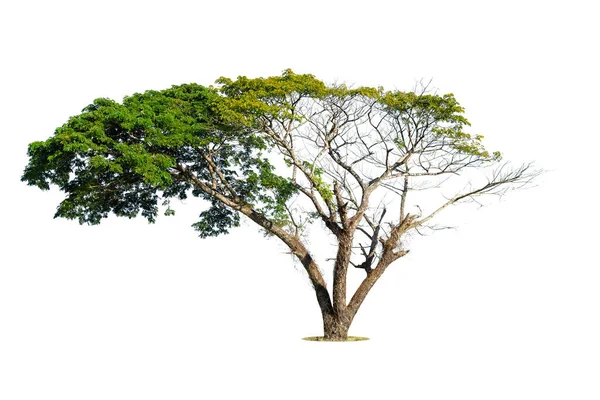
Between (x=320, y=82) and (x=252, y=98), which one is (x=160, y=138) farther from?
(x=320, y=82)

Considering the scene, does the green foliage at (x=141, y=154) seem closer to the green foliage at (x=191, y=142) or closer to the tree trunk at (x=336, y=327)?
the green foliage at (x=191, y=142)

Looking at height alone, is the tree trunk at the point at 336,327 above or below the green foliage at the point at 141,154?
below

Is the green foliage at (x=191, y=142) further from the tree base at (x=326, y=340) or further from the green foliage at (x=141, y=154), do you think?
the tree base at (x=326, y=340)

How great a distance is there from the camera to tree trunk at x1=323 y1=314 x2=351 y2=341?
48.1 ft

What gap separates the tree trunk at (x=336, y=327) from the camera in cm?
1467

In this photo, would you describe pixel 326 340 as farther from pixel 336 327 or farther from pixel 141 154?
pixel 141 154

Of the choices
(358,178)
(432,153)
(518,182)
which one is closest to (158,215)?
(358,178)

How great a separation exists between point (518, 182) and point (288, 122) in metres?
5.11

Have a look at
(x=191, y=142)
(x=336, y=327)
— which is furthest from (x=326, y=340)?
(x=191, y=142)

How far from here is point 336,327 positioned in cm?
1469

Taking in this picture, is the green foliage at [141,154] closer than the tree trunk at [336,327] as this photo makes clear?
Yes

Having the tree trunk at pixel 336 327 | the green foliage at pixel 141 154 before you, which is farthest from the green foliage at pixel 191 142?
the tree trunk at pixel 336 327

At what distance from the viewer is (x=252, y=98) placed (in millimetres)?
13867

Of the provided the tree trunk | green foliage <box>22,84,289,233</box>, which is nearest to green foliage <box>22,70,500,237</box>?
green foliage <box>22,84,289,233</box>
